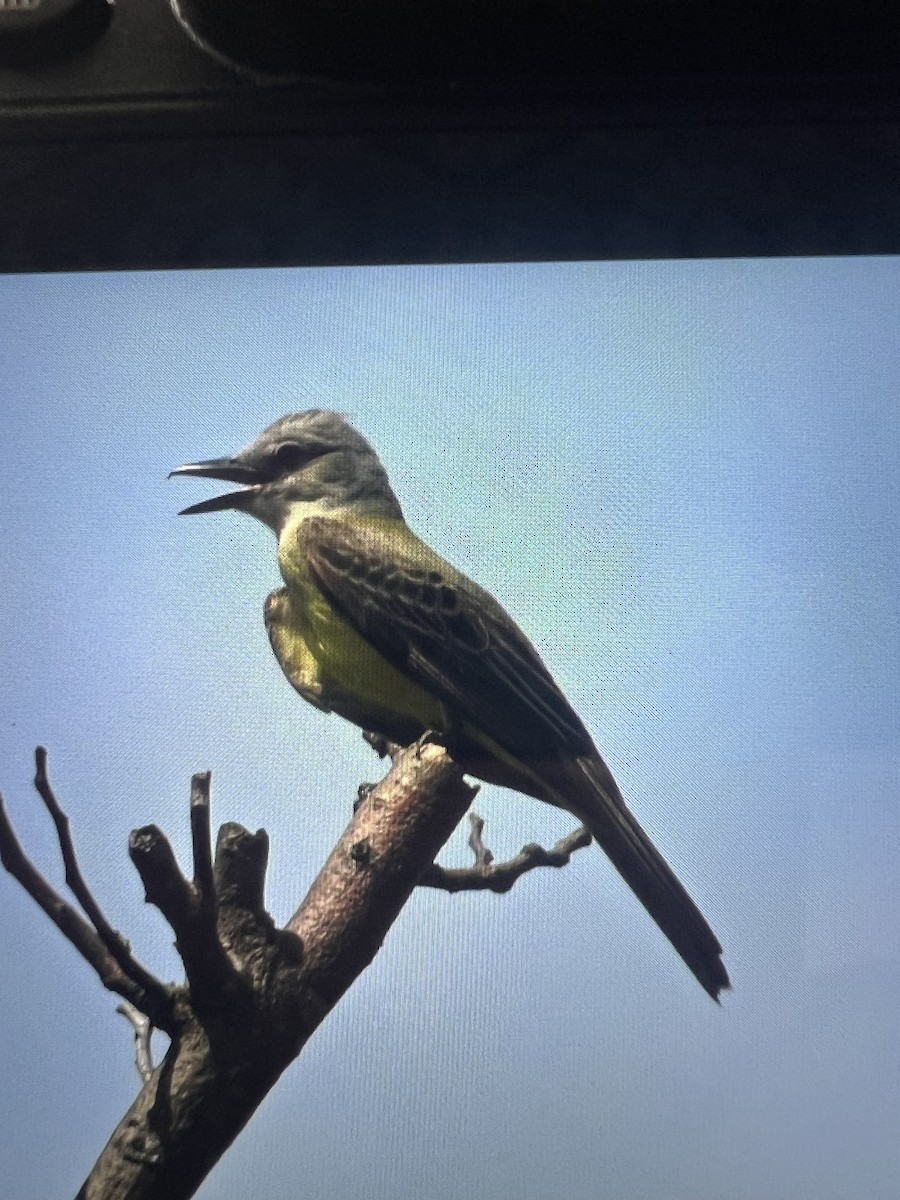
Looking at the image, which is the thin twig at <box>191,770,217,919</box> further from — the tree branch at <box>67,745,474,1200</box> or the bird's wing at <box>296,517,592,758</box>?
the bird's wing at <box>296,517,592,758</box>

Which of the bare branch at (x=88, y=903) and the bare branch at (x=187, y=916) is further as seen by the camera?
the bare branch at (x=88, y=903)

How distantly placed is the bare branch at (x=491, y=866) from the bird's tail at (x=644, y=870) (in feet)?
0.09

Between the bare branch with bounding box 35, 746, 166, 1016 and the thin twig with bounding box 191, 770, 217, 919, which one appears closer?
the thin twig with bounding box 191, 770, 217, 919

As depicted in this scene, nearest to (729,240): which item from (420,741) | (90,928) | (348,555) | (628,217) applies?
(628,217)

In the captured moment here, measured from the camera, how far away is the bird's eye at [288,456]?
1.17 metres

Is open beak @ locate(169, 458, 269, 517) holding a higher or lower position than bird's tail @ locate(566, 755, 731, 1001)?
higher

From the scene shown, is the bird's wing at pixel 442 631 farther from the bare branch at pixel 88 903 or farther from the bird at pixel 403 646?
the bare branch at pixel 88 903

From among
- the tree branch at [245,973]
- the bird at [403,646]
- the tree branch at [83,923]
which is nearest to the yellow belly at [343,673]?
the bird at [403,646]

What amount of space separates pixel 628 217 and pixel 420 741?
0.62m

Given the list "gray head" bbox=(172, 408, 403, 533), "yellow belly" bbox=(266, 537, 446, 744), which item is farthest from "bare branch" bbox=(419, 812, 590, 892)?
"gray head" bbox=(172, 408, 403, 533)

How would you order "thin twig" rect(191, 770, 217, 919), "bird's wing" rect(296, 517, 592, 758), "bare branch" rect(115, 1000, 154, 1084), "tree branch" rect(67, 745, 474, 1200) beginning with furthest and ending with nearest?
"bird's wing" rect(296, 517, 592, 758) < "bare branch" rect(115, 1000, 154, 1084) < "tree branch" rect(67, 745, 474, 1200) < "thin twig" rect(191, 770, 217, 919)

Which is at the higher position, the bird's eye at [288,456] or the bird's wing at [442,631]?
the bird's eye at [288,456]

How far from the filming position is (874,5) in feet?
3.04

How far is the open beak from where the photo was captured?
3.73 ft
